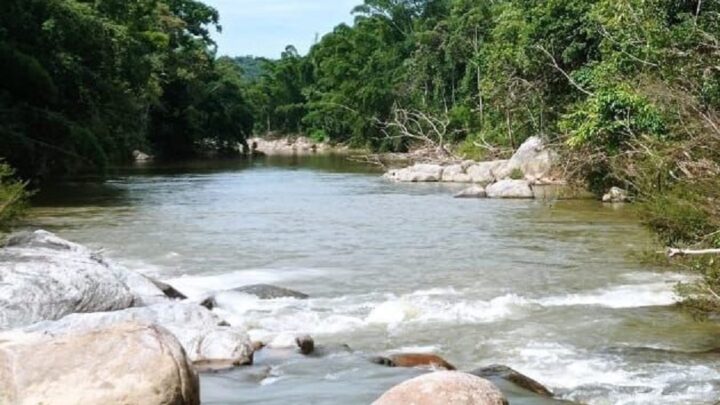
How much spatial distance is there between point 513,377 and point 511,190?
19.1 meters

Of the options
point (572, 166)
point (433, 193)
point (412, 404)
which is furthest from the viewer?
point (433, 193)

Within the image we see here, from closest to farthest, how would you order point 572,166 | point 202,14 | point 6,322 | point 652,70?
point 6,322 → point 652,70 → point 572,166 → point 202,14

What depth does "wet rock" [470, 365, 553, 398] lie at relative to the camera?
7.24 m

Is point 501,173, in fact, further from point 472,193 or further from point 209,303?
point 209,303

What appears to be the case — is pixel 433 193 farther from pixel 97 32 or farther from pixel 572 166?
pixel 97 32

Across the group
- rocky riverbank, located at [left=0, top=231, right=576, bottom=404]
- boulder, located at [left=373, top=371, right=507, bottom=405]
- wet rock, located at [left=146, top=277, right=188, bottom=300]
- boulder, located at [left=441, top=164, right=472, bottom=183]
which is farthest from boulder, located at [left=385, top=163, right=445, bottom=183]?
boulder, located at [left=373, top=371, right=507, bottom=405]

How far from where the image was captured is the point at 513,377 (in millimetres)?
7398

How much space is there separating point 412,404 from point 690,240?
6.39 m

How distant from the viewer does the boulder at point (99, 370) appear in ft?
16.8

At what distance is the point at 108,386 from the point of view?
5.15 meters

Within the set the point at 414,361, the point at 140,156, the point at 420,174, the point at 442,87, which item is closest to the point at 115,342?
the point at 414,361

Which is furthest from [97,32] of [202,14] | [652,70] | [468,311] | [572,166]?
[202,14]

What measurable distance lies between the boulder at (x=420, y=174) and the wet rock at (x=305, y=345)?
79.8ft

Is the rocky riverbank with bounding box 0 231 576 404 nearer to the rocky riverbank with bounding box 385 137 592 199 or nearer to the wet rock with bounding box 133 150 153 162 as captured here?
the rocky riverbank with bounding box 385 137 592 199
